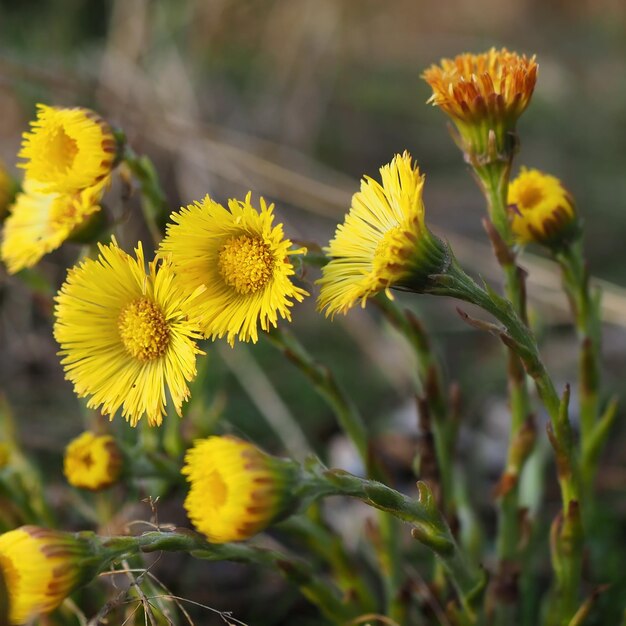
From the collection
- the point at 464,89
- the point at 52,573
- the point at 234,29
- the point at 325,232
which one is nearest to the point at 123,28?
the point at 234,29

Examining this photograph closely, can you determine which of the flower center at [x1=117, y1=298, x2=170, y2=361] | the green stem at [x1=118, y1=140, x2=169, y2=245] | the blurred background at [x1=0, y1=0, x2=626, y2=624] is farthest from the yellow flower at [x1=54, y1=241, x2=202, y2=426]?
the blurred background at [x1=0, y1=0, x2=626, y2=624]

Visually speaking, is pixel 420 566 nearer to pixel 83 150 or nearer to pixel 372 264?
pixel 372 264

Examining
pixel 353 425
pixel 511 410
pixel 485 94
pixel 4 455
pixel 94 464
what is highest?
pixel 485 94

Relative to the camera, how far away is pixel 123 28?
12.2 feet

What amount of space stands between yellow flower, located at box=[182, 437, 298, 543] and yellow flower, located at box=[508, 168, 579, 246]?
1.93ft

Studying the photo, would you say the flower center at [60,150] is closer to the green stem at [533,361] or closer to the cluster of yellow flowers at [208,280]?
the cluster of yellow flowers at [208,280]

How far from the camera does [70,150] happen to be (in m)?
1.17

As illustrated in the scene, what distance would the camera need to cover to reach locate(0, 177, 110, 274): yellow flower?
1.17 m

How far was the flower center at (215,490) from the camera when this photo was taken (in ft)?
3.06

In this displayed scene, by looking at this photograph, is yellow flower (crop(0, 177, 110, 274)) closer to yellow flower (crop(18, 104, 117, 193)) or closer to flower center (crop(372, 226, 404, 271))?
yellow flower (crop(18, 104, 117, 193))

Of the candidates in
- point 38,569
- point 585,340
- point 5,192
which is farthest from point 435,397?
point 5,192

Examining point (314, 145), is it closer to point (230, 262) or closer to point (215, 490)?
point (230, 262)

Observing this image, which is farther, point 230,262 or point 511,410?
point 511,410

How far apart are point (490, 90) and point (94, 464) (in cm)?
86
